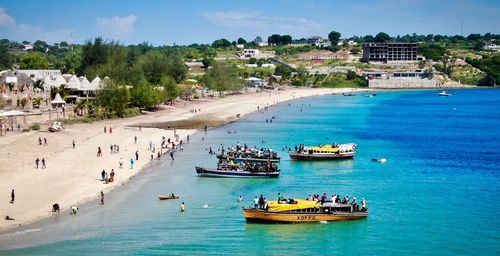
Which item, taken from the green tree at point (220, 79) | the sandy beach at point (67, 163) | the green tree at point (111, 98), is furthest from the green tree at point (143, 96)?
the green tree at point (220, 79)

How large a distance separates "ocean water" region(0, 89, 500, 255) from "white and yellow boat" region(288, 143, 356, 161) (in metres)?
1.08

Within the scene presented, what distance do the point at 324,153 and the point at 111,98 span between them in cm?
4217

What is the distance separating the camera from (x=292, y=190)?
52875mm

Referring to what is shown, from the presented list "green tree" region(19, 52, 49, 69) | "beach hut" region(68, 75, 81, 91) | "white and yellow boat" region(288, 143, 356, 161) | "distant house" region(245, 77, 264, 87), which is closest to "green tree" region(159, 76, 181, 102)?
"beach hut" region(68, 75, 81, 91)

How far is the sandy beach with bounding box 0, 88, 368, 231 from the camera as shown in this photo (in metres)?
45.3

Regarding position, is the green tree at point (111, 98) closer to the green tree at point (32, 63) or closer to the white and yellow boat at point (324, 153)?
the white and yellow boat at point (324, 153)

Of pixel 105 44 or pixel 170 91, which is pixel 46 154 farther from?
pixel 105 44

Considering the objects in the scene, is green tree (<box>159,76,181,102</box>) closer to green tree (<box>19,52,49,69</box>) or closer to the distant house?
green tree (<box>19,52,49,69</box>)

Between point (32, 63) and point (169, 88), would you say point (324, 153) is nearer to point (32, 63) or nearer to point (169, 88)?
point (169, 88)

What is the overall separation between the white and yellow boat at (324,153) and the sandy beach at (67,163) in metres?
13.5

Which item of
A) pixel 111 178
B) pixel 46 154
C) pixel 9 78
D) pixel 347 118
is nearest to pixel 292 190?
pixel 111 178

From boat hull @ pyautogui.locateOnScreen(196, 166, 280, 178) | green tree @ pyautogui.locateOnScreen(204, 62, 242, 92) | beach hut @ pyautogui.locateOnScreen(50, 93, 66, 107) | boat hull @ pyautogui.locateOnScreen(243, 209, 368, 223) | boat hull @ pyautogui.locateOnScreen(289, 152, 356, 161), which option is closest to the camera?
boat hull @ pyautogui.locateOnScreen(243, 209, 368, 223)

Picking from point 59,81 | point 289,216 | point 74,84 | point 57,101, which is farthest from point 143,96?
point 289,216

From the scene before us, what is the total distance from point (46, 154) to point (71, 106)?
131 ft
